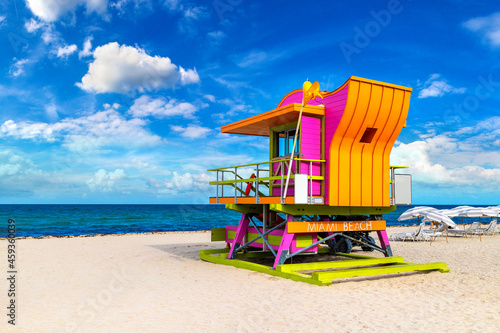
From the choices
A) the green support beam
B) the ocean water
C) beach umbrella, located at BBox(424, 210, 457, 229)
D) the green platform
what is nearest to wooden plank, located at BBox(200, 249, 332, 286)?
the green platform

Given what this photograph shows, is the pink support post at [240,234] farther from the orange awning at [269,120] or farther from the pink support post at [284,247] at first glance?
the orange awning at [269,120]

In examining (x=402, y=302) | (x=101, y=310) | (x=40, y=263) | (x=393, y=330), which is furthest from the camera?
(x=40, y=263)

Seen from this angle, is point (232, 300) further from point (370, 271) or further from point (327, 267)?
point (370, 271)

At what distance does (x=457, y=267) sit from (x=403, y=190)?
310cm

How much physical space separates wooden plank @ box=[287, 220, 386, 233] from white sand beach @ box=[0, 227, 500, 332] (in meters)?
1.55

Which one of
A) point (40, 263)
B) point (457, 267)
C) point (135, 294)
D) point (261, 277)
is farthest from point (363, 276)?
point (40, 263)

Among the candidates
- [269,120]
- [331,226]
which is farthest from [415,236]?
[269,120]

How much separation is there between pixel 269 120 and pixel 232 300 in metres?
6.08

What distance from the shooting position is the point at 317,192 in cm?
1219

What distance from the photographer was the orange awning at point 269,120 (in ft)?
39.6

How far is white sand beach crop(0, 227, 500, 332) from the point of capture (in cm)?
729

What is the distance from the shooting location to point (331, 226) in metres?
12.3

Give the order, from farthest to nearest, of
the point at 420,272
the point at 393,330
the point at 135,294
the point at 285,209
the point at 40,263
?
the point at 40,263, the point at 420,272, the point at 285,209, the point at 135,294, the point at 393,330

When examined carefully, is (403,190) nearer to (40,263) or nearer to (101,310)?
(101,310)
